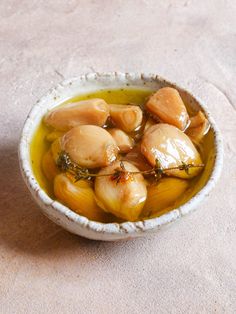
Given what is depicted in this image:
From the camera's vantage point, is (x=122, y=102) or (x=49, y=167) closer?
(x=49, y=167)

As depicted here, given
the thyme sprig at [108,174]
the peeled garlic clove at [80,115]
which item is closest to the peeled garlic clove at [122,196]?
the thyme sprig at [108,174]

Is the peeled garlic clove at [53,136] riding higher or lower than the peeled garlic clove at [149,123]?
lower

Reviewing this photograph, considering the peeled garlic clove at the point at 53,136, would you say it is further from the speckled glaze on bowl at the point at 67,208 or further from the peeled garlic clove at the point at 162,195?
the peeled garlic clove at the point at 162,195

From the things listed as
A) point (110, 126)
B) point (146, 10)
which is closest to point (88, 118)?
point (110, 126)

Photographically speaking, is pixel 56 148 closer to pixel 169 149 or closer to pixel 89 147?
pixel 89 147

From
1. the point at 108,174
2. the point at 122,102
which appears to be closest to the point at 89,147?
the point at 108,174

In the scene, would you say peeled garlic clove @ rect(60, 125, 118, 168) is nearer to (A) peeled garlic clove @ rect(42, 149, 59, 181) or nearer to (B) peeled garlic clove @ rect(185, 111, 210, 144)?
(A) peeled garlic clove @ rect(42, 149, 59, 181)

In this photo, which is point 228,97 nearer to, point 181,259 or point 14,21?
point 181,259
